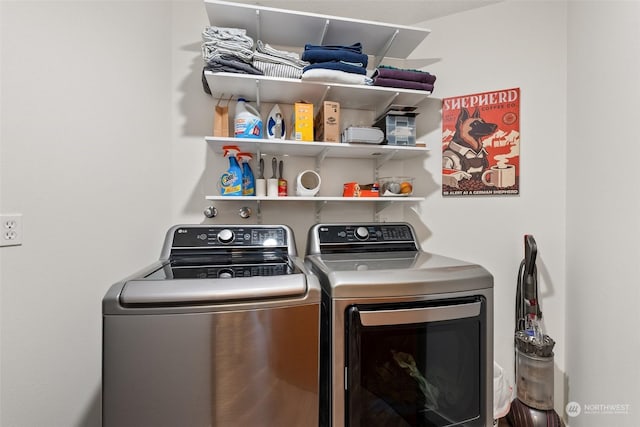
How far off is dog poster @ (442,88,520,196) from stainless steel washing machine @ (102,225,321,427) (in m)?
1.30

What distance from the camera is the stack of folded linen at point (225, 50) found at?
Answer: 1339 mm

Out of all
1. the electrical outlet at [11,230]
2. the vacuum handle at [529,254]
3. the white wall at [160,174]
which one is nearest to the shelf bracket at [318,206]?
the white wall at [160,174]

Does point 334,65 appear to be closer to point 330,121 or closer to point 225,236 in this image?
point 330,121

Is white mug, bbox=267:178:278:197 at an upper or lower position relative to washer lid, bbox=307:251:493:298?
upper

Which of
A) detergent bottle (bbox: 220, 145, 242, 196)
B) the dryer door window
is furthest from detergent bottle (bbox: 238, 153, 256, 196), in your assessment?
the dryer door window

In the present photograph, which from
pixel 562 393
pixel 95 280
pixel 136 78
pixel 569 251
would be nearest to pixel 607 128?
pixel 569 251

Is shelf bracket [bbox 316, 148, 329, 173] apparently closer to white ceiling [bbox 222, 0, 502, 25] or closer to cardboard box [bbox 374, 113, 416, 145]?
cardboard box [bbox 374, 113, 416, 145]

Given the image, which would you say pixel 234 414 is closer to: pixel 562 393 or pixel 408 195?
pixel 408 195

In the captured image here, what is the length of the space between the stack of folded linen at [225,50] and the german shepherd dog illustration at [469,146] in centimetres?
127

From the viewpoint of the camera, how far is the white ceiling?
5.44 feet

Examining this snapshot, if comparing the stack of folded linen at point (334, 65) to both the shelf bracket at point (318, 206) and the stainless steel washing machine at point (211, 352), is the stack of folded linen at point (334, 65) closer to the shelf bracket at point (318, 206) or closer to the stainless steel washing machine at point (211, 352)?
the shelf bracket at point (318, 206)

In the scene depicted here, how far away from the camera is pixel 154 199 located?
58.6 inches

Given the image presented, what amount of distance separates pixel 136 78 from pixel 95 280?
94cm

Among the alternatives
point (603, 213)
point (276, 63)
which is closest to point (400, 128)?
point (276, 63)
